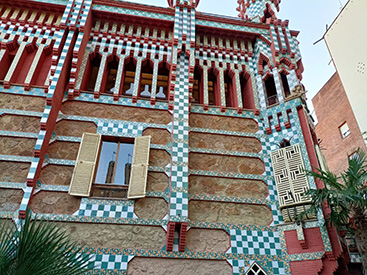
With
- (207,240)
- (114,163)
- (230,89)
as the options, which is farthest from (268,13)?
(207,240)

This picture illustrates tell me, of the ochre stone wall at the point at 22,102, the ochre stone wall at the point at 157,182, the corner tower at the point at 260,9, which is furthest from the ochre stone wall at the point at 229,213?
the corner tower at the point at 260,9

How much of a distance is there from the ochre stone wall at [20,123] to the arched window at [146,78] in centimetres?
363

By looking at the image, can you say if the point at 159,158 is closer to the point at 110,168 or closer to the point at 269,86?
the point at 110,168

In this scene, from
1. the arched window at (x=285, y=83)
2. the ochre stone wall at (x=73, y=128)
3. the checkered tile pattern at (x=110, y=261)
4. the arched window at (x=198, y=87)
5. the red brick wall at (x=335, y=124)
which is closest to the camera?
the checkered tile pattern at (x=110, y=261)

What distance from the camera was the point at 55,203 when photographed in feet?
28.2

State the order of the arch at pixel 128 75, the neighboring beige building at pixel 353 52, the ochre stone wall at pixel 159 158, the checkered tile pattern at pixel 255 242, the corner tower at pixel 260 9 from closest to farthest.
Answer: the checkered tile pattern at pixel 255 242 → the ochre stone wall at pixel 159 158 → the arch at pixel 128 75 → the corner tower at pixel 260 9 → the neighboring beige building at pixel 353 52

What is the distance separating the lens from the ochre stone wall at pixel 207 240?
8562 millimetres

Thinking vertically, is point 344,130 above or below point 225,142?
above

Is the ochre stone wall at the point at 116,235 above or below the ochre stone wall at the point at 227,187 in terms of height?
below

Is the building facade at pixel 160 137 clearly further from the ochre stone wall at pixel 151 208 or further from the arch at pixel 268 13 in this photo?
the arch at pixel 268 13

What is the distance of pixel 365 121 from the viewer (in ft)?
50.4

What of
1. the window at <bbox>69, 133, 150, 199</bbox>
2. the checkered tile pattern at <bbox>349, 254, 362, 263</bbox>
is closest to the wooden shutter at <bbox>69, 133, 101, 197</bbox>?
the window at <bbox>69, 133, 150, 199</bbox>

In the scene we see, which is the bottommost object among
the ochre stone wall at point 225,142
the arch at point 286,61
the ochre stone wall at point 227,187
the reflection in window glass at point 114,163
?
the ochre stone wall at point 227,187

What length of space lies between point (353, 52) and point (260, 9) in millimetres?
5600
